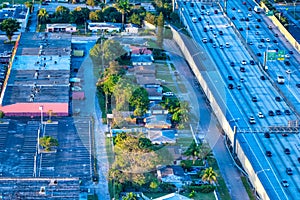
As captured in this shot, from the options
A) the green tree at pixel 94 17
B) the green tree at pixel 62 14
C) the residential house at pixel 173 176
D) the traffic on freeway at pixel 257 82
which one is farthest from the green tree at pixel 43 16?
the residential house at pixel 173 176

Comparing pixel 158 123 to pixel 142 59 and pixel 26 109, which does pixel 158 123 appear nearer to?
pixel 26 109

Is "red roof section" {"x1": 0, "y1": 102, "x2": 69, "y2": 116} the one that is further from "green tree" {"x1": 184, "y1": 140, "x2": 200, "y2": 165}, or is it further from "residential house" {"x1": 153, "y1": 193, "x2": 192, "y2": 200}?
"residential house" {"x1": 153, "y1": 193, "x2": 192, "y2": 200}

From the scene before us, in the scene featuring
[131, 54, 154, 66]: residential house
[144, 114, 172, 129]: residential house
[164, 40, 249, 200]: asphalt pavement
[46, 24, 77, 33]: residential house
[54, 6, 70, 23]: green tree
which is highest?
[144, 114, 172, 129]: residential house

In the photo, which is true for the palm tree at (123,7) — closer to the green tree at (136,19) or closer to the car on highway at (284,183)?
the green tree at (136,19)

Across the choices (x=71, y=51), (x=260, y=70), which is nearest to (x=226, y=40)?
(x=260, y=70)

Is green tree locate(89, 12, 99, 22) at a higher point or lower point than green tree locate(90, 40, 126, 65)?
lower

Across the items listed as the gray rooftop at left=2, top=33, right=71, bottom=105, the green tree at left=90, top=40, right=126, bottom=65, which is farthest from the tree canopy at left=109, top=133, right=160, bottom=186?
the green tree at left=90, top=40, right=126, bottom=65
